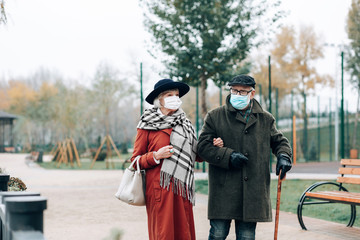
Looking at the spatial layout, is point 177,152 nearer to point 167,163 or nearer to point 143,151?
point 167,163

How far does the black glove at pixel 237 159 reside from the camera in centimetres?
390

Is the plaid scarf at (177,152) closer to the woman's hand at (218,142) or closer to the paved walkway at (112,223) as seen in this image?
the woman's hand at (218,142)

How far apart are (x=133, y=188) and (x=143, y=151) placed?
0.33 m

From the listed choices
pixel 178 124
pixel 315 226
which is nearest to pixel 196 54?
pixel 315 226

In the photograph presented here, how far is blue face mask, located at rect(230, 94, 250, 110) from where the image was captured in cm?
410

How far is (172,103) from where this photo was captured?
4148mm

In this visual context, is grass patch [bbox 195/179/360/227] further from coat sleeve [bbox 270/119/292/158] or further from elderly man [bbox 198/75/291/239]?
elderly man [bbox 198/75/291/239]

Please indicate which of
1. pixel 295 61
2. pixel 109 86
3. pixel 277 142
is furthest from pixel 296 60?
pixel 277 142

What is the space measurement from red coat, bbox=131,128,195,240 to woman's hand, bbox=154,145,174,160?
0.18 ft

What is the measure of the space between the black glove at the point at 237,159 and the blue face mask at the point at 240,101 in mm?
426

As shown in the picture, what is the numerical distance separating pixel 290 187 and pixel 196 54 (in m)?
4.27

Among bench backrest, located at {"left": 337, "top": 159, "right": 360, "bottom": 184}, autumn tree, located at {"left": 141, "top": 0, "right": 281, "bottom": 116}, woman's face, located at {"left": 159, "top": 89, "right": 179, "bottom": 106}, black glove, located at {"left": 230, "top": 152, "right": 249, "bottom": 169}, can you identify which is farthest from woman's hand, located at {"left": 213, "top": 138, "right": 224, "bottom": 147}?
autumn tree, located at {"left": 141, "top": 0, "right": 281, "bottom": 116}

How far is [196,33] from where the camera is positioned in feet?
43.8

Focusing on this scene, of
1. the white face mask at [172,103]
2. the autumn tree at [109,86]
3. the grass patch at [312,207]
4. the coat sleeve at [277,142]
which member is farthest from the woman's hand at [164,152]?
the autumn tree at [109,86]
